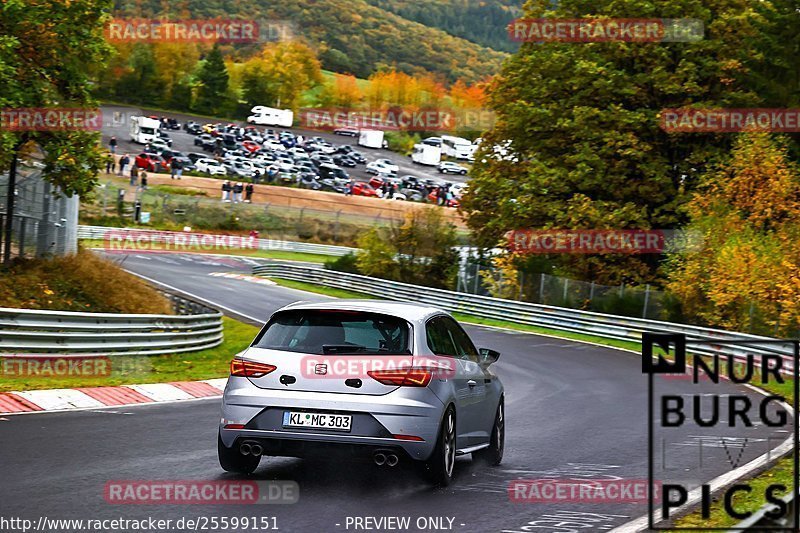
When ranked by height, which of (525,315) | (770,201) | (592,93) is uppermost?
(592,93)

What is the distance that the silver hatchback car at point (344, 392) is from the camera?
927cm

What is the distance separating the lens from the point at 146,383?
1794cm

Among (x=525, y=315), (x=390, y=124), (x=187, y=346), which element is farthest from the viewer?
(x=390, y=124)

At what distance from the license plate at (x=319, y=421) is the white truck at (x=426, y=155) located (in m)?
118

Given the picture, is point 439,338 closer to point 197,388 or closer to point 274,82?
point 197,388

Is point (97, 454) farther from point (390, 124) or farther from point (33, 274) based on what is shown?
point (390, 124)

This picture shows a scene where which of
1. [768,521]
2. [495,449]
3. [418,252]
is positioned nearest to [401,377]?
[495,449]

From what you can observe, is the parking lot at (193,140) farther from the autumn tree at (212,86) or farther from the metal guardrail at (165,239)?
the metal guardrail at (165,239)

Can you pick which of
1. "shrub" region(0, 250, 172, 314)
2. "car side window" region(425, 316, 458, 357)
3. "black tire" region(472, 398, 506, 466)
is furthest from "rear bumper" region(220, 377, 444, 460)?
"shrub" region(0, 250, 172, 314)

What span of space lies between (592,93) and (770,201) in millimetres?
8011

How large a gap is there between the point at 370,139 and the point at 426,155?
7.18m

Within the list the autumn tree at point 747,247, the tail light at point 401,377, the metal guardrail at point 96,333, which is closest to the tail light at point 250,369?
the tail light at point 401,377

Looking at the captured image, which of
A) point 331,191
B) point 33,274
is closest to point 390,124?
point 331,191

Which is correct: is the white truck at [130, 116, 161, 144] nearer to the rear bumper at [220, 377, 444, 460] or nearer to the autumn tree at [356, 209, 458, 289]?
the autumn tree at [356, 209, 458, 289]
